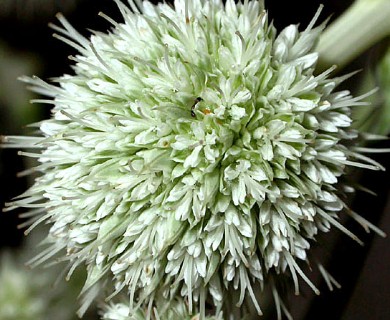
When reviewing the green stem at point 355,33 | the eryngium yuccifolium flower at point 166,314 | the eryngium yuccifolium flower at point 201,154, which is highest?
the green stem at point 355,33

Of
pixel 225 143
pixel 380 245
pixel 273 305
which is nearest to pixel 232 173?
pixel 225 143

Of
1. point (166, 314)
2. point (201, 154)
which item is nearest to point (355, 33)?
point (201, 154)

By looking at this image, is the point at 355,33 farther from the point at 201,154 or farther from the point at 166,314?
the point at 166,314

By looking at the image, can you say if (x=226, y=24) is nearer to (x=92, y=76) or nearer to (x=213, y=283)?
(x=92, y=76)

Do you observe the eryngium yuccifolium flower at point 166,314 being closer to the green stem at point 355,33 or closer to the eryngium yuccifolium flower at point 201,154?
the eryngium yuccifolium flower at point 201,154

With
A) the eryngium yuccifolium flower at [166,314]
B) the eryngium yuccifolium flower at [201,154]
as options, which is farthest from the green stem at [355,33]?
the eryngium yuccifolium flower at [166,314]

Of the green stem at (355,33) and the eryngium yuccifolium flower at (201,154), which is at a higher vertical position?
the green stem at (355,33)
